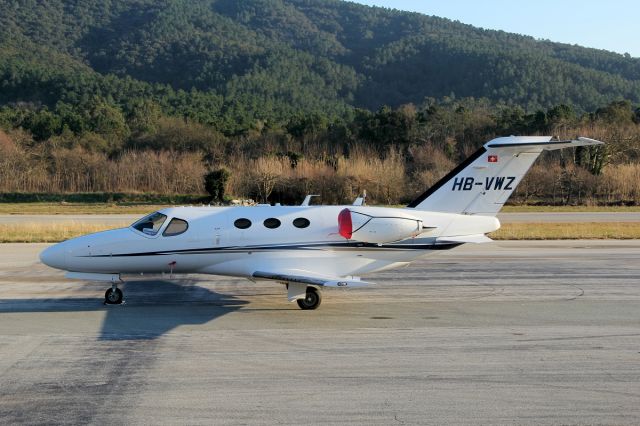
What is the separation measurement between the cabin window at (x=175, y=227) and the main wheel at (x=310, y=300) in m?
3.24

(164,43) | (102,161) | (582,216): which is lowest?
(582,216)

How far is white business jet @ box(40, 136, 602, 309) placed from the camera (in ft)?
54.2

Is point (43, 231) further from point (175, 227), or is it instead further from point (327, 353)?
point (327, 353)

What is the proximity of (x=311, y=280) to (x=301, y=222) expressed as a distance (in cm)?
181

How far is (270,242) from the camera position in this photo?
16.7 meters

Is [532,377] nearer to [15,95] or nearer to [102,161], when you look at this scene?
[102,161]

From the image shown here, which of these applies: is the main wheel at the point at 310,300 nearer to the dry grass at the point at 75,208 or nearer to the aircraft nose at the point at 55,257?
the aircraft nose at the point at 55,257

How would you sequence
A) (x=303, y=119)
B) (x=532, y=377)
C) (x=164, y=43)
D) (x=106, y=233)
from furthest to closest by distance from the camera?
1. (x=164, y=43)
2. (x=303, y=119)
3. (x=106, y=233)
4. (x=532, y=377)

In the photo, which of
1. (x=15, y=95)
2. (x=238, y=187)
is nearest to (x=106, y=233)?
(x=238, y=187)

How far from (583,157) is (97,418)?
65975 mm

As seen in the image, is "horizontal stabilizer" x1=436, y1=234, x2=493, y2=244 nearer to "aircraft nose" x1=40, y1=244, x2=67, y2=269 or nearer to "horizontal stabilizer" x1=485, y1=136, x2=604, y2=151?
"horizontal stabilizer" x1=485, y1=136, x2=604, y2=151

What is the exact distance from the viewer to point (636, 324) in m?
14.6

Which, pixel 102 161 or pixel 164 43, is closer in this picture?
pixel 102 161

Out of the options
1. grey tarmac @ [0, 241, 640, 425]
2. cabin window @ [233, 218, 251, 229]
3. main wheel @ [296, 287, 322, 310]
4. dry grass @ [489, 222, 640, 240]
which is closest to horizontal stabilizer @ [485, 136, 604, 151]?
grey tarmac @ [0, 241, 640, 425]
